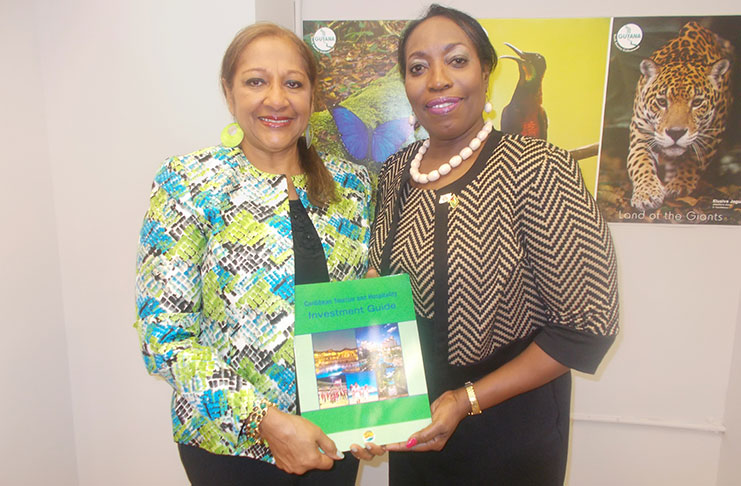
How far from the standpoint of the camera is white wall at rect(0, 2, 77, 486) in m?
1.65

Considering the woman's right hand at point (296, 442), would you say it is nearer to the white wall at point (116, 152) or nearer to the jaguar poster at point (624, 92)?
the white wall at point (116, 152)

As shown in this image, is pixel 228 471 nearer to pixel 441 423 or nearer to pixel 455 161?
pixel 441 423

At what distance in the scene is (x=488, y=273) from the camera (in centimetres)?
116

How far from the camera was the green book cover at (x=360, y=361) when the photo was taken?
1.14m

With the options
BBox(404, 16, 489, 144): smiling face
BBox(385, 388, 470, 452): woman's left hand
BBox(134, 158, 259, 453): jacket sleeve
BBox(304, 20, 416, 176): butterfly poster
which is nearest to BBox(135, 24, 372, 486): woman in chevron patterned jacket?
BBox(134, 158, 259, 453): jacket sleeve

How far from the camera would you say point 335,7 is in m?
2.10

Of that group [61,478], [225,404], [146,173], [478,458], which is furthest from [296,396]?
[61,478]

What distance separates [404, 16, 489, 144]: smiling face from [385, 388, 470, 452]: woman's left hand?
0.73 m

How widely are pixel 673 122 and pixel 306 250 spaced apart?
172cm

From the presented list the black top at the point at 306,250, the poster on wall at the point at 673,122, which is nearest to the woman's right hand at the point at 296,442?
the black top at the point at 306,250

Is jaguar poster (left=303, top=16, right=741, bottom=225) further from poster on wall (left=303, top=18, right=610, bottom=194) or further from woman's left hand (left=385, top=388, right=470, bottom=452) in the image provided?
woman's left hand (left=385, top=388, right=470, bottom=452)

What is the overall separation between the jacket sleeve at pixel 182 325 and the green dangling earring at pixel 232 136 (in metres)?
0.17

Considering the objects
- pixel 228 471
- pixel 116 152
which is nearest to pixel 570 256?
pixel 228 471

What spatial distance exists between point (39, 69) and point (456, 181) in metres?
1.69
